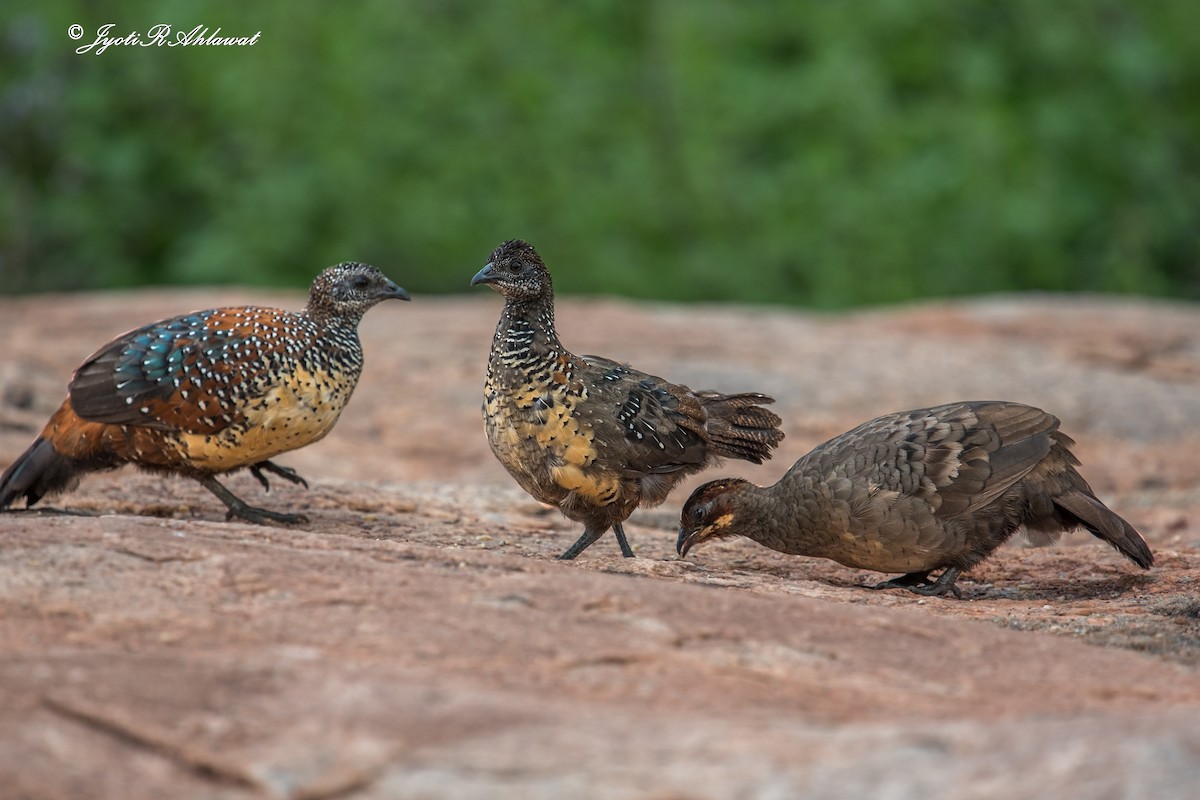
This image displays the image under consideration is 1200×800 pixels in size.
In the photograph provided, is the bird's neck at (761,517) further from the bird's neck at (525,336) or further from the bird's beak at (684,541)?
the bird's neck at (525,336)

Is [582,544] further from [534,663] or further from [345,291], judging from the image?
[534,663]

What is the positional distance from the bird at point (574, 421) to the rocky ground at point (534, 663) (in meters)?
0.25

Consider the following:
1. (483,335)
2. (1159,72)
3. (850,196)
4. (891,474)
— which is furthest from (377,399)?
(1159,72)

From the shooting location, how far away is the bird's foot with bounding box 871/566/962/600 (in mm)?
5293

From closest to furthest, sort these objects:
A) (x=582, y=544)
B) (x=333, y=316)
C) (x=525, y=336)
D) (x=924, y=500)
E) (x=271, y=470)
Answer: (x=924, y=500) < (x=582, y=544) < (x=525, y=336) < (x=333, y=316) < (x=271, y=470)

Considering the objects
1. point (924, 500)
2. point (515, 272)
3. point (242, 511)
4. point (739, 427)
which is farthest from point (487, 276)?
point (924, 500)

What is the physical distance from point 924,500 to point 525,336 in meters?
1.49

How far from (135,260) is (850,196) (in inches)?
265

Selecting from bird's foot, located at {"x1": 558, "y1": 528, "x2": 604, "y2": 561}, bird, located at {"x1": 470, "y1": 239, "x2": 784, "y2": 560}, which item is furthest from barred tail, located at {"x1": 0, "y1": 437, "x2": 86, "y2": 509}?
bird's foot, located at {"x1": 558, "y1": 528, "x2": 604, "y2": 561}

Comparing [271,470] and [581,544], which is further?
[271,470]

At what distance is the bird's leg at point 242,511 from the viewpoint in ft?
18.4

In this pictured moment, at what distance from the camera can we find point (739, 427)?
19.1 ft

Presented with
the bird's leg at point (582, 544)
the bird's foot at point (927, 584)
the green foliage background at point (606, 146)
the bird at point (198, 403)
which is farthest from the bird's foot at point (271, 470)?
the green foliage background at point (606, 146)

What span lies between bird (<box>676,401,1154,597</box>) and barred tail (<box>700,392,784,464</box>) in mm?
239
